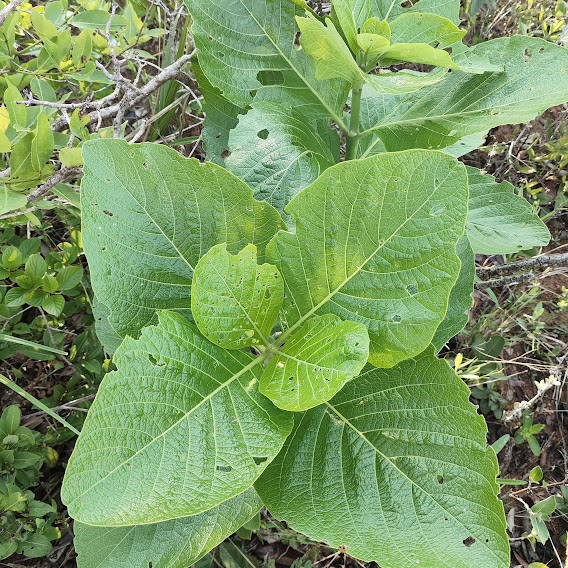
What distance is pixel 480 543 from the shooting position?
941mm

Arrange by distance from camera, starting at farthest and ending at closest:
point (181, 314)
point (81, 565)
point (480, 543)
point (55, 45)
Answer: point (55, 45) → point (81, 565) → point (181, 314) → point (480, 543)

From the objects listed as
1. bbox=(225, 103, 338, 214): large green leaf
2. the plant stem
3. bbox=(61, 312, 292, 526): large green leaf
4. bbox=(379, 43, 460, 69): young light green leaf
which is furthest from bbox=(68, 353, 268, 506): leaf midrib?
bbox=(379, 43, 460, 69): young light green leaf

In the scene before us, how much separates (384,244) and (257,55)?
0.67 m

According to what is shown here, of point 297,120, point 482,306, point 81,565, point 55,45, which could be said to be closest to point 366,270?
point 297,120

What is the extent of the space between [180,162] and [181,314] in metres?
0.33

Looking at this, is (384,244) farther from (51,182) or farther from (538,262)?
(538,262)

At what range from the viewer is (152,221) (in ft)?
3.35

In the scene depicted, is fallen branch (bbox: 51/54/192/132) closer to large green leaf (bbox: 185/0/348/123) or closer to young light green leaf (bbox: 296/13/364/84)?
large green leaf (bbox: 185/0/348/123)

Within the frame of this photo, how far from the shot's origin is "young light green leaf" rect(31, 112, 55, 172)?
1167mm

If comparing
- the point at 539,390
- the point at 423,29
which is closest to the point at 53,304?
the point at 423,29

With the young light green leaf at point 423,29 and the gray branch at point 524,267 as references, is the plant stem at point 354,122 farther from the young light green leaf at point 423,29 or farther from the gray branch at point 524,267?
the gray branch at point 524,267

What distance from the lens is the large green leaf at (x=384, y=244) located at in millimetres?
874

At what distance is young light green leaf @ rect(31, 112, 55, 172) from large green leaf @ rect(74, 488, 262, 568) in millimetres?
962

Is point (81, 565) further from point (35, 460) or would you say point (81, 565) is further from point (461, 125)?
point (461, 125)
